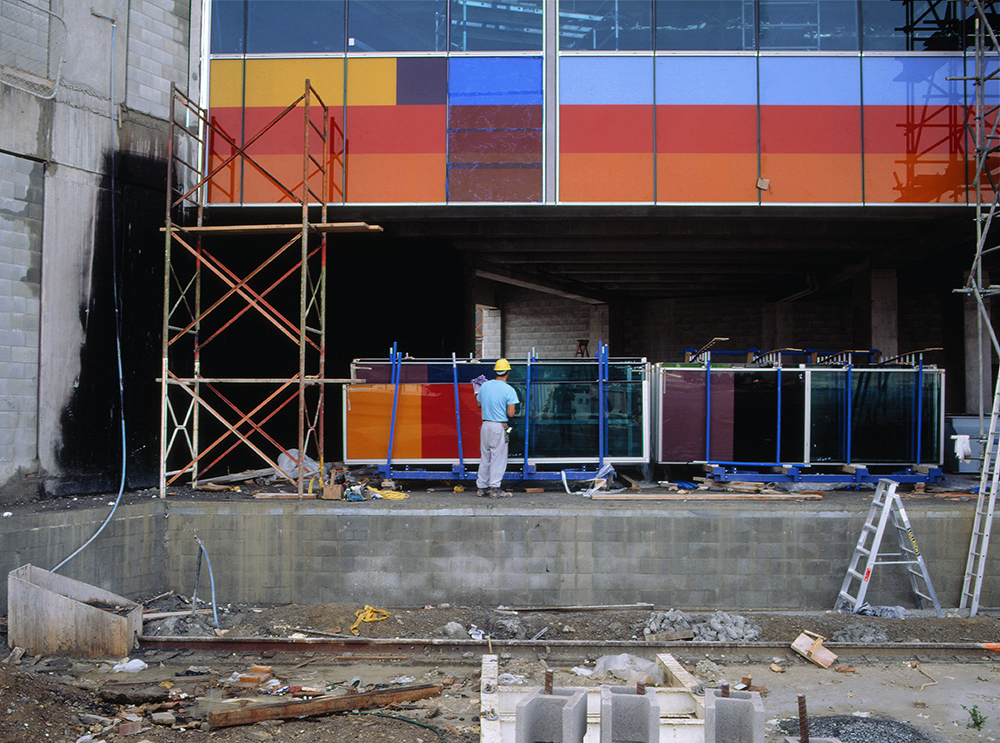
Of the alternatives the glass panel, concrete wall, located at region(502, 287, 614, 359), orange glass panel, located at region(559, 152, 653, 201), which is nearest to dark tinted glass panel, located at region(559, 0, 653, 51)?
orange glass panel, located at region(559, 152, 653, 201)

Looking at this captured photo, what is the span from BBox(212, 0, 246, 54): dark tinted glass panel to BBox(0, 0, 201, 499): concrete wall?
1515mm

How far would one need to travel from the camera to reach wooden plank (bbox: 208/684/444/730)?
18.8ft

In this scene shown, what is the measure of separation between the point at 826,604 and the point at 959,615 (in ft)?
4.95

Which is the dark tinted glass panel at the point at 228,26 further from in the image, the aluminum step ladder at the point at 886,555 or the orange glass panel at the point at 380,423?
the aluminum step ladder at the point at 886,555

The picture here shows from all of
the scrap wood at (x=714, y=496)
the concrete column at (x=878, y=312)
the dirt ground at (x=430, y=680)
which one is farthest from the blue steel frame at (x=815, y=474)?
the concrete column at (x=878, y=312)

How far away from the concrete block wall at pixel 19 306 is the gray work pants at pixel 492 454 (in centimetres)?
598

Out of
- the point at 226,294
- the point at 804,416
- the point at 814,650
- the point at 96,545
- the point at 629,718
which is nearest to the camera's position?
the point at 629,718

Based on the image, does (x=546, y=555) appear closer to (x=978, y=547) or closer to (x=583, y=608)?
(x=583, y=608)

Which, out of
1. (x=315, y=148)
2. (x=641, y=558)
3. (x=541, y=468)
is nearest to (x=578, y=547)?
(x=641, y=558)

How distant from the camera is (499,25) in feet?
39.8

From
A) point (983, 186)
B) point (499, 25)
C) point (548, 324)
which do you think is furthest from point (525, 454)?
point (548, 324)

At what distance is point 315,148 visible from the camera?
12164 mm

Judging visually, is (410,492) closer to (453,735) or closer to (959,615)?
(453,735)

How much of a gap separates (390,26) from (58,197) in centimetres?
605
